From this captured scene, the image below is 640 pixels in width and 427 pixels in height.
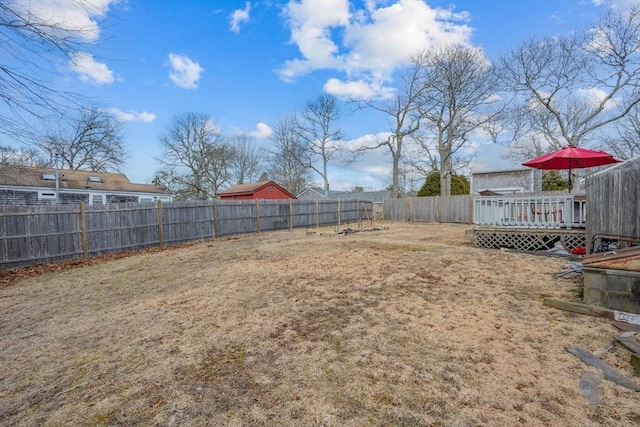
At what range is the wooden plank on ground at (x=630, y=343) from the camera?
8.01 ft

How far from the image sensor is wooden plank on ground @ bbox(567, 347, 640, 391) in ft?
6.91


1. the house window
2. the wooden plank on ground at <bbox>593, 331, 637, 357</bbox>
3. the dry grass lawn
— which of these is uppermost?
the house window

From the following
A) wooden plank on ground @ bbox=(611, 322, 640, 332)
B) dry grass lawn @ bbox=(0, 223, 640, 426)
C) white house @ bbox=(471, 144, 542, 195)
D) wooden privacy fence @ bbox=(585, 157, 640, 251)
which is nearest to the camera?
dry grass lawn @ bbox=(0, 223, 640, 426)

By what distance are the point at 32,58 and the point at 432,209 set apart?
18.6 m

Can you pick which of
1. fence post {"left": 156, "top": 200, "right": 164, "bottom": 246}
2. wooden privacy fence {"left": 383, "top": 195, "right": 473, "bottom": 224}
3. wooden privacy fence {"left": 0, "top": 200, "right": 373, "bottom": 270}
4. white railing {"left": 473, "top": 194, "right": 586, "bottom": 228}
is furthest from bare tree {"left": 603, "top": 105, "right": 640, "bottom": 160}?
fence post {"left": 156, "top": 200, "right": 164, "bottom": 246}

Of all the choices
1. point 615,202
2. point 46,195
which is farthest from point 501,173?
point 46,195

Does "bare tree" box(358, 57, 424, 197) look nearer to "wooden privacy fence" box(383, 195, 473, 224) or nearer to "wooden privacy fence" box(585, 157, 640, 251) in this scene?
"wooden privacy fence" box(383, 195, 473, 224)

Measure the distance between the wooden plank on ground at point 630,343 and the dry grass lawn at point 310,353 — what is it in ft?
0.42

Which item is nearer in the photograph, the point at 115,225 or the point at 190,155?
the point at 115,225

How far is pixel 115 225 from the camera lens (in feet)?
29.5

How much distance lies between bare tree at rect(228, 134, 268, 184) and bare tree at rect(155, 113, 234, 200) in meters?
3.52

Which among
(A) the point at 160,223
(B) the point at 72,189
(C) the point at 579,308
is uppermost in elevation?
(B) the point at 72,189

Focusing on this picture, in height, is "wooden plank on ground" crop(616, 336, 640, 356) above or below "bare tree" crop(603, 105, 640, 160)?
below

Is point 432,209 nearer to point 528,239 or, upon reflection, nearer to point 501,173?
point 501,173
